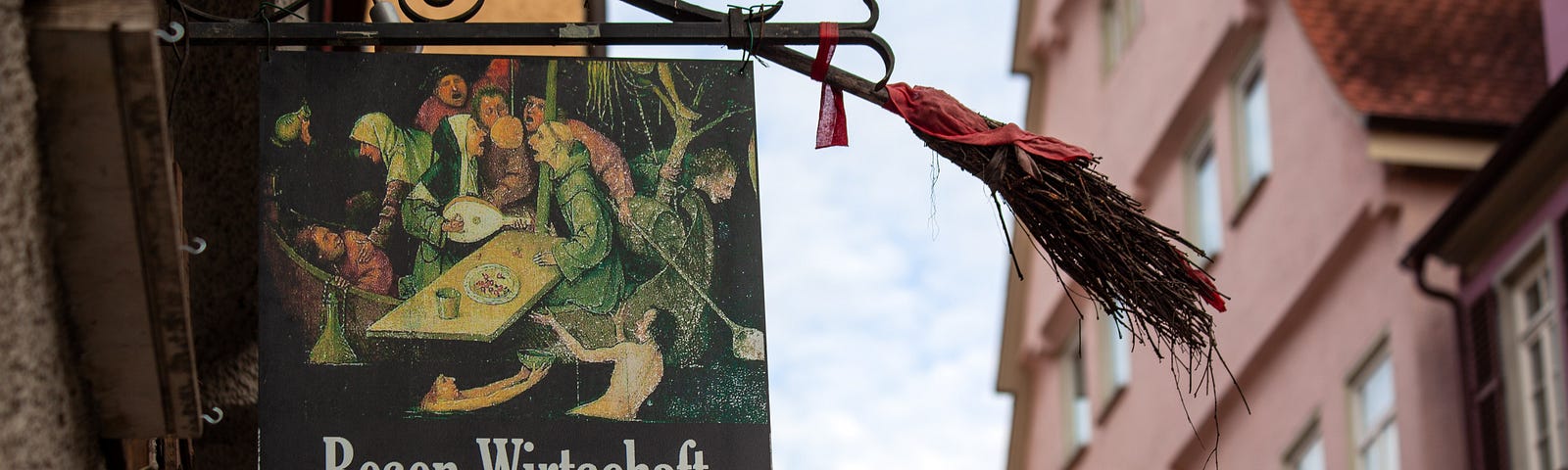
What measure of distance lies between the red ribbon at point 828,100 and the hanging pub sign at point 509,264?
0.18m

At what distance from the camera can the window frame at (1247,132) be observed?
2077 cm

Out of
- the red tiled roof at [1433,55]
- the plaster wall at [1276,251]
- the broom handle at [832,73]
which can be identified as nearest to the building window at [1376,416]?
the plaster wall at [1276,251]

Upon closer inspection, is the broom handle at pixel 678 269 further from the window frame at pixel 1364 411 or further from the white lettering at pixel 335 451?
the window frame at pixel 1364 411

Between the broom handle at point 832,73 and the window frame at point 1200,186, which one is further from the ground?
the window frame at point 1200,186

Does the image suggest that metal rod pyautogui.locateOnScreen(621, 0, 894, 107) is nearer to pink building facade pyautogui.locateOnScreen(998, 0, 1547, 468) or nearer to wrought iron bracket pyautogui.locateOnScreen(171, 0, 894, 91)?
wrought iron bracket pyautogui.locateOnScreen(171, 0, 894, 91)

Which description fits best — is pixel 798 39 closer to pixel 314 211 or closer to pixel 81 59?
pixel 314 211

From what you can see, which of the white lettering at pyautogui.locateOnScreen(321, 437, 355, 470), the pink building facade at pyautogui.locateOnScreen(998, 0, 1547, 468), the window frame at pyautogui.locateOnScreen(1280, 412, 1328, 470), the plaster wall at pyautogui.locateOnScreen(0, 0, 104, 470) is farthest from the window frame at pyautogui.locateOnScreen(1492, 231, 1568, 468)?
the plaster wall at pyautogui.locateOnScreen(0, 0, 104, 470)

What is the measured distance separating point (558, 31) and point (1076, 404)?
21.4 metres

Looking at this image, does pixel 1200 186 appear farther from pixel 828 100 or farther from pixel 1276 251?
pixel 828 100

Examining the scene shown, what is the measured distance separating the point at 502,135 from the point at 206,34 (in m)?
0.70

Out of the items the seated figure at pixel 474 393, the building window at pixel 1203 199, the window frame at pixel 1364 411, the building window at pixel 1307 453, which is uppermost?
the building window at pixel 1203 199

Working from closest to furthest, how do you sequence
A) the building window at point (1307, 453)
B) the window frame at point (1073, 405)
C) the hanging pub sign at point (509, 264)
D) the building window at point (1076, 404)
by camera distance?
the hanging pub sign at point (509, 264) < the building window at point (1307, 453) < the window frame at point (1073, 405) < the building window at point (1076, 404)

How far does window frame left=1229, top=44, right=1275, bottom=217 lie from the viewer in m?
20.8

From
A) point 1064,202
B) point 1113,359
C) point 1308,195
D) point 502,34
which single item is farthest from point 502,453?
point 1113,359
